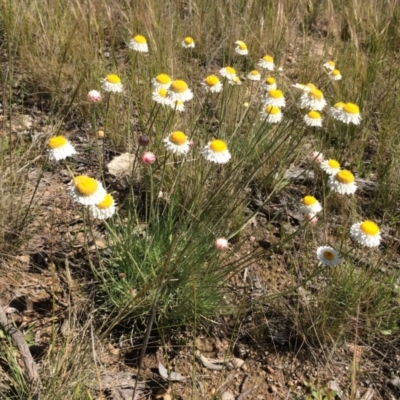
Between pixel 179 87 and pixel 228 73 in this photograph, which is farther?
pixel 228 73

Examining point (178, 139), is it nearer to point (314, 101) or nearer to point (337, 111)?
point (314, 101)

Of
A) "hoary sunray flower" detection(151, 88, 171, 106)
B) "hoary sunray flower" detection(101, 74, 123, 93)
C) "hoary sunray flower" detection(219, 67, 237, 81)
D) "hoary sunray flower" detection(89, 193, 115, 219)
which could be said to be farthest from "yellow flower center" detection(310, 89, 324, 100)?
"hoary sunray flower" detection(89, 193, 115, 219)

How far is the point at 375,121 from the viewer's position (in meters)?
3.22

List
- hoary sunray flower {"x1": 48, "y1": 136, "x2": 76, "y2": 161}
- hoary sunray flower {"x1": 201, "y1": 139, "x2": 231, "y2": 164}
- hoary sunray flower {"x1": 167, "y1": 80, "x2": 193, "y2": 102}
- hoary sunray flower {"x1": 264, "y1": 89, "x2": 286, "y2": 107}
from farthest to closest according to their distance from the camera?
hoary sunray flower {"x1": 264, "y1": 89, "x2": 286, "y2": 107}, hoary sunray flower {"x1": 167, "y1": 80, "x2": 193, "y2": 102}, hoary sunray flower {"x1": 201, "y1": 139, "x2": 231, "y2": 164}, hoary sunray flower {"x1": 48, "y1": 136, "x2": 76, "y2": 161}

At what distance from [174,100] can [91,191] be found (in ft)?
2.18

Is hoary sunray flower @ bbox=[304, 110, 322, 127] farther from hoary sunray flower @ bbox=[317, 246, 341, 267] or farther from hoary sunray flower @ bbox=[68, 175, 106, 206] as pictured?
hoary sunray flower @ bbox=[68, 175, 106, 206]

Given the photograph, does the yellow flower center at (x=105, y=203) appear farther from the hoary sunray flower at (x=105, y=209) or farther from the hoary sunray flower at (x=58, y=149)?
the hoary sunray flower at (x=58, y=149)

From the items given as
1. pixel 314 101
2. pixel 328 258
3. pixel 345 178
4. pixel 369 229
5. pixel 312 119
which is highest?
pixel 314 101

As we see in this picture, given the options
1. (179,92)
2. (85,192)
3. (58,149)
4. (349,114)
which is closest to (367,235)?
(349,114)

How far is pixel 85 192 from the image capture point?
148cm

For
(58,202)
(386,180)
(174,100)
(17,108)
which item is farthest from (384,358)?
(17,108)

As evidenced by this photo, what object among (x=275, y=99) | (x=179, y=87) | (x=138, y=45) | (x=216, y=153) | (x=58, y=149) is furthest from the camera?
(x=138, y=45)

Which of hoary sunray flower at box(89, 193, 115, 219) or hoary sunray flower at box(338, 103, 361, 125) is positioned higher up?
hoary sunray flower at box(338, 103, 361, 125)

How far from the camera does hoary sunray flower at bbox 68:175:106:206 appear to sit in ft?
4.84
